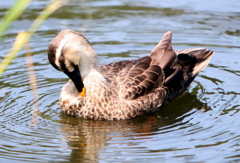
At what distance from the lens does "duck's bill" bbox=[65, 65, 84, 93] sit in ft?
28.5

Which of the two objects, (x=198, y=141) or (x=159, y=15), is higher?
(x=159, y=15)

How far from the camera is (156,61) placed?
9.63 meters

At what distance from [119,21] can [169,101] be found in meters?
4.99

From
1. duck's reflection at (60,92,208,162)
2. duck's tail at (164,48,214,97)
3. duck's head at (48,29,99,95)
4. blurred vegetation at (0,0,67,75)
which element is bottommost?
duck's reflection at (60,92,208,162)

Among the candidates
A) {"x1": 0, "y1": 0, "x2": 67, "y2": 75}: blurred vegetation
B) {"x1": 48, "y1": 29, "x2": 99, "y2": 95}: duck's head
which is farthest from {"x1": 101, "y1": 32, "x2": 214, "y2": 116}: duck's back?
{"x1": 0, "y1": 0, "x2": 67, "y2": 75}: blurred vegetation

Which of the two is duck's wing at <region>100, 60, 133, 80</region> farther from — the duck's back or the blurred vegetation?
the blurred vegetation

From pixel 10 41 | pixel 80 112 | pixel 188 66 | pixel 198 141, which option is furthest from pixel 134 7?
pixel 198 141

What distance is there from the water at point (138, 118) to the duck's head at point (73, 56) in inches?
35.2

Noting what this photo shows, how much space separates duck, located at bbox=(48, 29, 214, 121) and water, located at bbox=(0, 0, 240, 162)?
23 centimetres

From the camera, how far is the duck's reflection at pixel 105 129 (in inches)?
310

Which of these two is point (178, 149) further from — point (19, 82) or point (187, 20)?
point (187, 20)

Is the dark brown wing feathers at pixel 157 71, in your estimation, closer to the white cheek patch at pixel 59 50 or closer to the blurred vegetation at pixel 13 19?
the white cheek patch at pixel 59 50

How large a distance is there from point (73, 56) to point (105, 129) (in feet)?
4.48

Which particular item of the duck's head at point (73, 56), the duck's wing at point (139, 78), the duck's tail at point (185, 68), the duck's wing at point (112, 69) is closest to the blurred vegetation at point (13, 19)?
the duck's head at point (73, 56)
